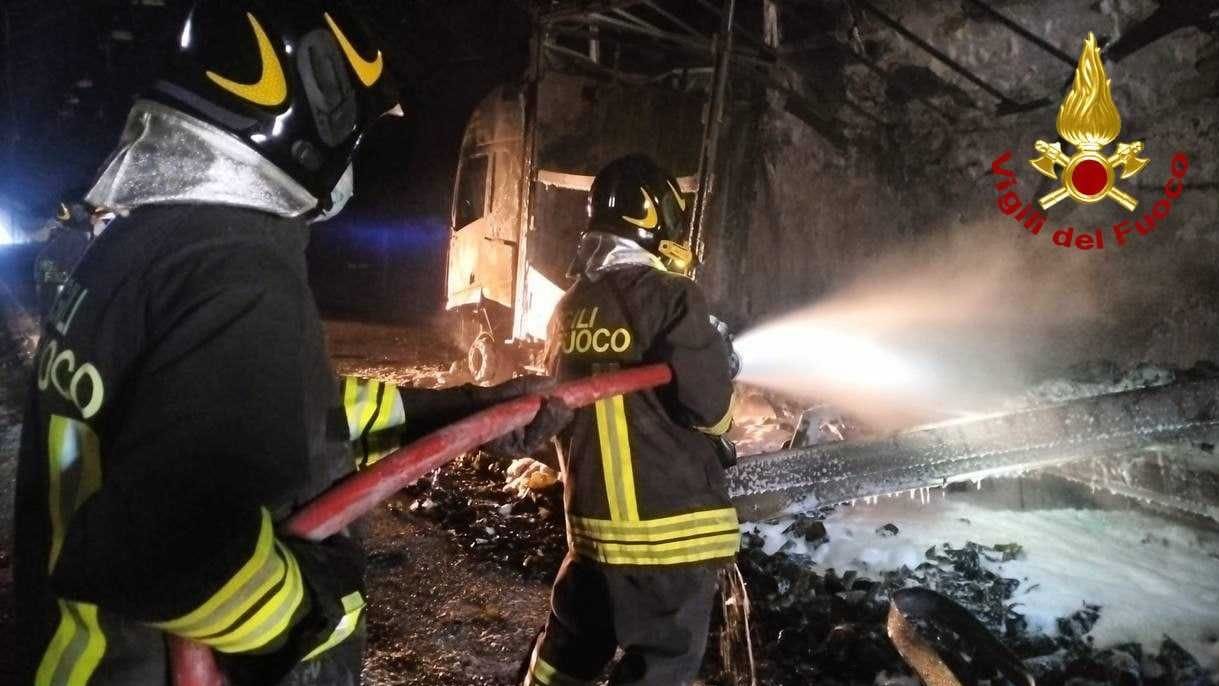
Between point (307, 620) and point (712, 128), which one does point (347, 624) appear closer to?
point (307, 620)

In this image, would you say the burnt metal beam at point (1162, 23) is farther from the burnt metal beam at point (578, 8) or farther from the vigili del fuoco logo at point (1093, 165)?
the burnt metal beam at point (578, 8)

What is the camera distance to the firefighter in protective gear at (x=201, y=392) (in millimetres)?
1018

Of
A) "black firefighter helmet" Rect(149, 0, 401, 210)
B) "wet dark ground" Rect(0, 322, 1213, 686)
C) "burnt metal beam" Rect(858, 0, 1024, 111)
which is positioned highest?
"burnt metal beam" Rect(858, 0, 1024, 111)

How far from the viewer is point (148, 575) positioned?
986 millimetres

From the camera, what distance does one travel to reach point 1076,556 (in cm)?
436

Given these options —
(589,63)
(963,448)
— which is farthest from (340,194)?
(589,63)

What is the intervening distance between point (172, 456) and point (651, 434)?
1.87m

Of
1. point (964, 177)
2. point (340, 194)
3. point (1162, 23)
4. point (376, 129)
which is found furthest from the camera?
point (376, 129)

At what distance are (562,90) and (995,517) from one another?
22.2ft

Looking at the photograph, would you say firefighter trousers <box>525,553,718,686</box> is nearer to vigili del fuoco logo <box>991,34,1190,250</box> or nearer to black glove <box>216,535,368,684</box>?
black glove <box>216,535,368,684</box>

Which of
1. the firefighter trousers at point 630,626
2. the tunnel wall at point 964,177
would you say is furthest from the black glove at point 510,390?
the tunnel wall at point 964,177

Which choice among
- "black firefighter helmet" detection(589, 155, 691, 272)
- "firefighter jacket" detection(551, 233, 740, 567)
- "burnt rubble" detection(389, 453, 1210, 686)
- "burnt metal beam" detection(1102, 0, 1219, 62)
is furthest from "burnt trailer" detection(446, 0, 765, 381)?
"firefighter jacket" detection(551, 233, 740, 567)

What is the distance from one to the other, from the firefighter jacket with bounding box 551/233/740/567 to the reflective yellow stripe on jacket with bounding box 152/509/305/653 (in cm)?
163

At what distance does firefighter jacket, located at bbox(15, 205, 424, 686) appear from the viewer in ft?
3.30
